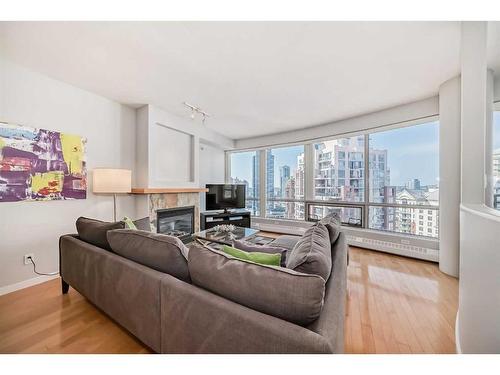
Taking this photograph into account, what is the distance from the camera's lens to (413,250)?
3.25 metres

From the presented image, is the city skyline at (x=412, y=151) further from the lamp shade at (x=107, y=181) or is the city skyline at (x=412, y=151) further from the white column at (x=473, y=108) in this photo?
the lamp shade at (x=107, y=181)

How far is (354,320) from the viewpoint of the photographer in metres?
1.75

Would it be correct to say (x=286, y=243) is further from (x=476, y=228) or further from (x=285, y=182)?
(x=285, y=182)

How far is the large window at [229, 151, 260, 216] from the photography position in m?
5.71

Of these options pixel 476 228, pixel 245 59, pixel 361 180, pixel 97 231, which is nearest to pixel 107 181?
pixel 97 231

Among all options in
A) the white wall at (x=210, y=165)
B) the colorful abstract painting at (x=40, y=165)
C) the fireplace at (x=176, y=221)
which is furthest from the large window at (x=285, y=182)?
the colorful abstract painting at (x=40, y=165)

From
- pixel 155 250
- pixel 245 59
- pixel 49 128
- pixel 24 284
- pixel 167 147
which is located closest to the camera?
pixel 155 250

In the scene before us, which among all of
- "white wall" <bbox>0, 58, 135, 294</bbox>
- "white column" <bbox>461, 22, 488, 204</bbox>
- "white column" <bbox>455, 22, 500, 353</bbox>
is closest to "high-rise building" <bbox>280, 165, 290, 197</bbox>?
"white wall" <bbox>0, 58, 135, 294</bbox>

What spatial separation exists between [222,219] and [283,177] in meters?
1.85

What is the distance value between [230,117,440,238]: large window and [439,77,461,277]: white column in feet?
1.30

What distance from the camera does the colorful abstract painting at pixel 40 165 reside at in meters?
2.15

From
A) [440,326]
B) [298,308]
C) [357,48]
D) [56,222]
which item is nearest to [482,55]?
[357,48]

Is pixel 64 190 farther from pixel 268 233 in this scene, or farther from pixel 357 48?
pixel 268 233
